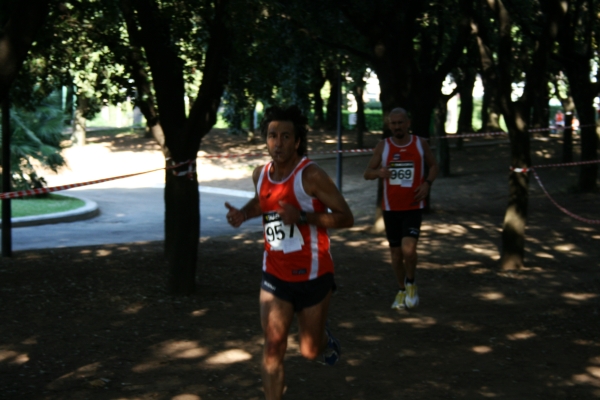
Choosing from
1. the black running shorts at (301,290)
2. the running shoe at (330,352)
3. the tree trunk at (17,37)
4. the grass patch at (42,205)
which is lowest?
the grass patch at (42,205)

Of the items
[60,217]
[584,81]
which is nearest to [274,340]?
[60,217]

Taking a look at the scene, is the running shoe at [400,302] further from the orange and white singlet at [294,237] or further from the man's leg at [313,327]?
the orange and white singlet at [294,237]

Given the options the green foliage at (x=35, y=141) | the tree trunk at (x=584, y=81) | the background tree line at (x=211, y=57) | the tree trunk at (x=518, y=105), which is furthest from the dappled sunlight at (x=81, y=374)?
the green foliage at (x=35, y=141)

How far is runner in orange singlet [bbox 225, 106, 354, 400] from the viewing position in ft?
15.4

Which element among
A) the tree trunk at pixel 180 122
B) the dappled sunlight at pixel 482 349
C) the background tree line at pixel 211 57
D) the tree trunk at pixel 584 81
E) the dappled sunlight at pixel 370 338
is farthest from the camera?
the tree trunk at pixel 584 81

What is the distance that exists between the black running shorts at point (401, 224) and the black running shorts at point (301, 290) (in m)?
3.08

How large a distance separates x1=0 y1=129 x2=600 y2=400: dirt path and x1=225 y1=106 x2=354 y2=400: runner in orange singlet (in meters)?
0.85

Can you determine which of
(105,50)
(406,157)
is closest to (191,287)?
(406,157)

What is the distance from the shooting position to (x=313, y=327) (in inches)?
191

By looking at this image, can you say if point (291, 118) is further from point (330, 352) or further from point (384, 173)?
point (384, 173)

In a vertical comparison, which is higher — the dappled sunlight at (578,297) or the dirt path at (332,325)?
the dirt path at (332,325)

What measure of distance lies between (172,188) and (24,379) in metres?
3.20

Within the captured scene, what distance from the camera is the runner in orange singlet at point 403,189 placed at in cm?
776

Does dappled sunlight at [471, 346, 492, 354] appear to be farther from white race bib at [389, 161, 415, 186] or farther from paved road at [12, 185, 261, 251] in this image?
paved road at [12, 185, 261, 251]
